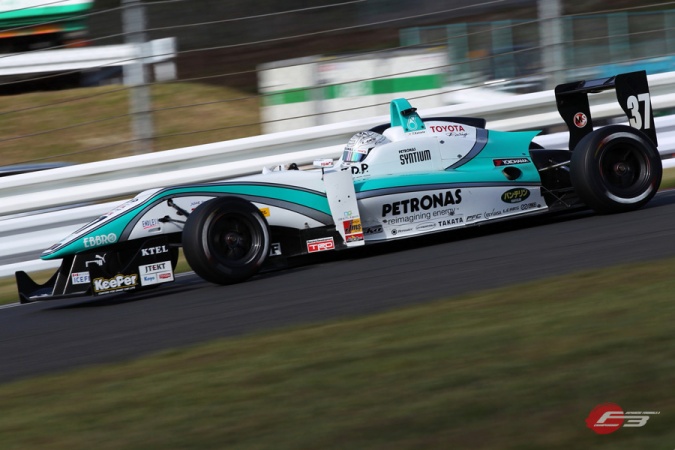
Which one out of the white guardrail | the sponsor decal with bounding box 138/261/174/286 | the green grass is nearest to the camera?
the green grass

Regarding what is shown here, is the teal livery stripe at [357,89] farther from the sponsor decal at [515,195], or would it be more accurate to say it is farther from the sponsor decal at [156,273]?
the sponsor decal at [156,273]

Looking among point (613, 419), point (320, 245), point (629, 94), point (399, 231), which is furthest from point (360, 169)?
point (613, 419)

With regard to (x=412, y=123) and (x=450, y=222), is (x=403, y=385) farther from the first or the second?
(x=412, y=123)

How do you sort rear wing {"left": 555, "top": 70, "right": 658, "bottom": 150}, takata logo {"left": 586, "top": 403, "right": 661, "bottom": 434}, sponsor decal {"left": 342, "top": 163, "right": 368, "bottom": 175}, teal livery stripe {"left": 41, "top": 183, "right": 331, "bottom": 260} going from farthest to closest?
rear wing {"left": 555, "top": 70, "right": 658, "bottom": 150} → sponsor decal {"left": 342, "top": 163, "right": 368, "bottom": 175} → teal livery stripe {"left": 41, "top": 183, "right": 331, "bottom": 260} → takata logo {"left": 586, "top": 403, "right": 661, "bottom": 434}

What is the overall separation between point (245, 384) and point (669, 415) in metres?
1.72

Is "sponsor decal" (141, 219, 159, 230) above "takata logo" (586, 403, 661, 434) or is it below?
above

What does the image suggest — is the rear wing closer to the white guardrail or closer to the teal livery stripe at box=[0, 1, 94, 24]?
the white guardrail

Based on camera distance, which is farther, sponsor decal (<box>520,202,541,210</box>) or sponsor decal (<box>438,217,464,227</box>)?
sponsor decal (<box>520,202,541,210</box>)

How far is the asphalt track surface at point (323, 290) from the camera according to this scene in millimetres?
5090

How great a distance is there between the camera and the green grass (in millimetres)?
3160

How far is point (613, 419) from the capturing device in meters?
3.04

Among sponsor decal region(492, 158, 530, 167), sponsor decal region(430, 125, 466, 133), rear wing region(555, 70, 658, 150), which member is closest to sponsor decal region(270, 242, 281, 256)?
sponsor decal region(430, 125, 466, 133)

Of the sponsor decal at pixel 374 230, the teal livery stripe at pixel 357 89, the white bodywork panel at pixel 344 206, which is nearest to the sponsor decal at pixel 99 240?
the white bodywork panel at pixel 344 206

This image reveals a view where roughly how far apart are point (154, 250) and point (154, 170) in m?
2.44
